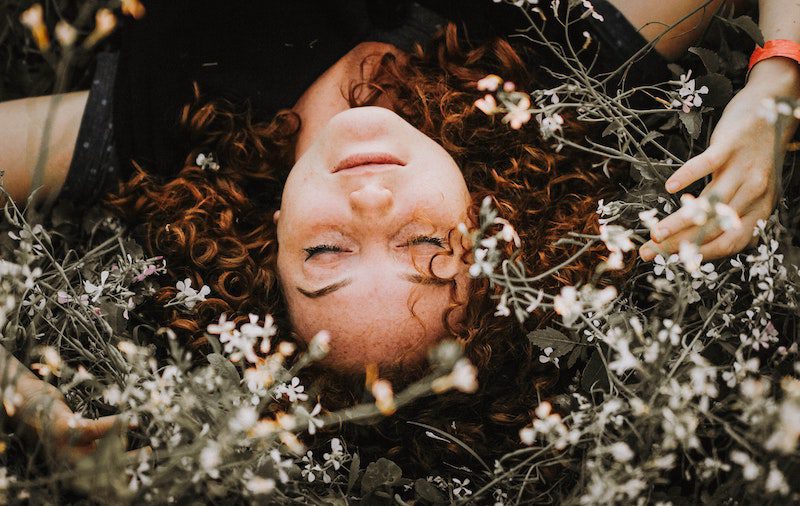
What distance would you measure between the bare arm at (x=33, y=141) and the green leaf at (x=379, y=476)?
1.25m

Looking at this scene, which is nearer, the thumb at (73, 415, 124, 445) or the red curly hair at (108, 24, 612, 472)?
the thumb at (73, 415, 124, 445)

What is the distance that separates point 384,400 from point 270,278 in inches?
40.8

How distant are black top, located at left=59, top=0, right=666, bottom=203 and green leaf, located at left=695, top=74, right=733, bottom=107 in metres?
0.55

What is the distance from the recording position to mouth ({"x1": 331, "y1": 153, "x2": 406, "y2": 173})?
5.11 feet

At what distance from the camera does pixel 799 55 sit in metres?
1.57

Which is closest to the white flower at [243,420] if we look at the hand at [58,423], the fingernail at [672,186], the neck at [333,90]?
the hand at [58,423]

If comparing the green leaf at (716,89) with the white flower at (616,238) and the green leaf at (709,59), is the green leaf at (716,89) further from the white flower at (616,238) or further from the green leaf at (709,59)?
the white flower at (616,238)

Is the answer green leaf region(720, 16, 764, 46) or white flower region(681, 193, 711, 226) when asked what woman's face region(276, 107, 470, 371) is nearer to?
white flower region(681, 193, 711, 226)

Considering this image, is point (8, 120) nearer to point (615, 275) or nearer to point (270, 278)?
point (270, 278)

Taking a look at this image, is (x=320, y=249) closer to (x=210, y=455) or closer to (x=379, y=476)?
(x=379, y=476)

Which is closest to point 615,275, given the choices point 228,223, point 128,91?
point 228,223

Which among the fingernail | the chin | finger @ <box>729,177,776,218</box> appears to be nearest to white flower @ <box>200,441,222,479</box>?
the chin

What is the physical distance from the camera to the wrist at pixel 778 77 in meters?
1.56

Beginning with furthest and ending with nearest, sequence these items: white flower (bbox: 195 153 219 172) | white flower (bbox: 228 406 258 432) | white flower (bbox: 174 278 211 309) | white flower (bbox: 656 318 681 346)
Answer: white flower (bbox: 195 153 219 172) < white flower (bbox: 174 278 211 309) < white flower (bbox: 656 318 681 346) < white flower (bbox: 228 406 258 432)
